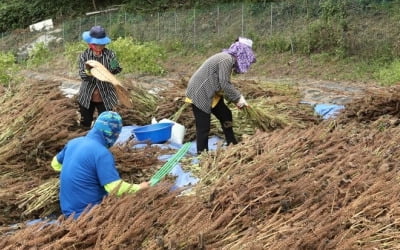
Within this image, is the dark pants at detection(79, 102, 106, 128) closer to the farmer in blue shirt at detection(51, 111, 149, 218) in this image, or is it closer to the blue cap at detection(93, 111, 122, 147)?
the farmer in blue shirt at detection(51, 111, 149, 218)

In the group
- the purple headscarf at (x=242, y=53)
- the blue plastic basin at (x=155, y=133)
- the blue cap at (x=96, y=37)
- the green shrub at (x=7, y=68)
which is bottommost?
the green shrub at (x=7, y=68)

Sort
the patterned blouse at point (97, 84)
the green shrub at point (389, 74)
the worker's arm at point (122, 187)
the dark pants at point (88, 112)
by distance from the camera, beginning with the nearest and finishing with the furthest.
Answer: the worker's arm at point (122, 187)
the patterned blouse at point (97, 84)
the dark pants at point (88, 112)
the green shrub at point (389, 74)

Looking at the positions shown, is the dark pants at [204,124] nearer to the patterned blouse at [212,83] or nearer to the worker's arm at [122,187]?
the patterned blouse at [212,83]

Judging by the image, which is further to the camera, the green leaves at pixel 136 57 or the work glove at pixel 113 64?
the green leaves at pixel 136 57

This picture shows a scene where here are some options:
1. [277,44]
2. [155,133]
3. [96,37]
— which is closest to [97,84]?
[96,37]

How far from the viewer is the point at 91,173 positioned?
11.7ft

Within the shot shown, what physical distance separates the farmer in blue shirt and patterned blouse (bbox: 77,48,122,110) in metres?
2.29

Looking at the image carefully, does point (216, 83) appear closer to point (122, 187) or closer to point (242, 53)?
point (242, 53)

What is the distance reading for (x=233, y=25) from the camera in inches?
645

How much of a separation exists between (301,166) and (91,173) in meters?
1.38

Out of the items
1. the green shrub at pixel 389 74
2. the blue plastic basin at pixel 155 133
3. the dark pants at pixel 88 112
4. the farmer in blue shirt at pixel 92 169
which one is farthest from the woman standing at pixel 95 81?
the green shrub at pixel 389 74

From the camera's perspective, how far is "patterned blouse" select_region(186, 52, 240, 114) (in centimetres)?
530

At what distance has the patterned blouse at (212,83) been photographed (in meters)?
5.30

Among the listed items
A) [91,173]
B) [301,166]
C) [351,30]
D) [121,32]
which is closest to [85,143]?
[91,173]
